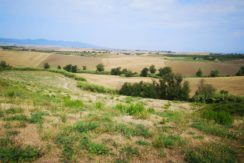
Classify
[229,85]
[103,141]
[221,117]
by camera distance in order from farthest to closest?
[229,85] → [221,117] → [103,141]

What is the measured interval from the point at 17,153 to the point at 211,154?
19.7ft

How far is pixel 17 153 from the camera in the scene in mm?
6387

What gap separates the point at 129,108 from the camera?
14.0 m

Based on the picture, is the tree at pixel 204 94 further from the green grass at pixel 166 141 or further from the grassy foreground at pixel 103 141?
the green grass at pixel 166 141

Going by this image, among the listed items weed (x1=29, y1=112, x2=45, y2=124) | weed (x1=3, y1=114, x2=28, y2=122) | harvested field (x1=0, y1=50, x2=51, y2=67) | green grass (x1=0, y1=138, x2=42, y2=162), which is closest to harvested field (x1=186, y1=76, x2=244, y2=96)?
weed (x1=29, y1=112, x2=45, y2=124)

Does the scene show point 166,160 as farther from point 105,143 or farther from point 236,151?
point 236,151

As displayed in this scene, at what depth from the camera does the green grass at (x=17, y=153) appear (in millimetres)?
Answer: 6188

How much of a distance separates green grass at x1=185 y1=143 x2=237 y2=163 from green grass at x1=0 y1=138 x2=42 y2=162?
4.60 meters

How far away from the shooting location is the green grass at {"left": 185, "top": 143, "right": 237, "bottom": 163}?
22.7 feet

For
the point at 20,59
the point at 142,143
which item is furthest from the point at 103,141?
the point at 20,59

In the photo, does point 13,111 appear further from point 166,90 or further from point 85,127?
point 166,90

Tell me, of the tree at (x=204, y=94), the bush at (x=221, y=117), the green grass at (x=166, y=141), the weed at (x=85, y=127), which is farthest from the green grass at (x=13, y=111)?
the tree at (x=204, y=94)

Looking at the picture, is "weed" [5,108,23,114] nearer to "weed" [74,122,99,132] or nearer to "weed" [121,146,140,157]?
"weed" [74,122,99,132]

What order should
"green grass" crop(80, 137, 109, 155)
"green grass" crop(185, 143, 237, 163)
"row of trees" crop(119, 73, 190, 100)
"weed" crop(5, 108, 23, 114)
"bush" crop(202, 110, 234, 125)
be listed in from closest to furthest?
"green grass" crop(185, 143, 237, 163) < "green grass" crop(80, 137, 109, 155) < "weed" crop(5, 108, 23, 114) < "bush" crop(202, 110, 234, 125) < "row of trees" crop(119, 73, 190, 100)
